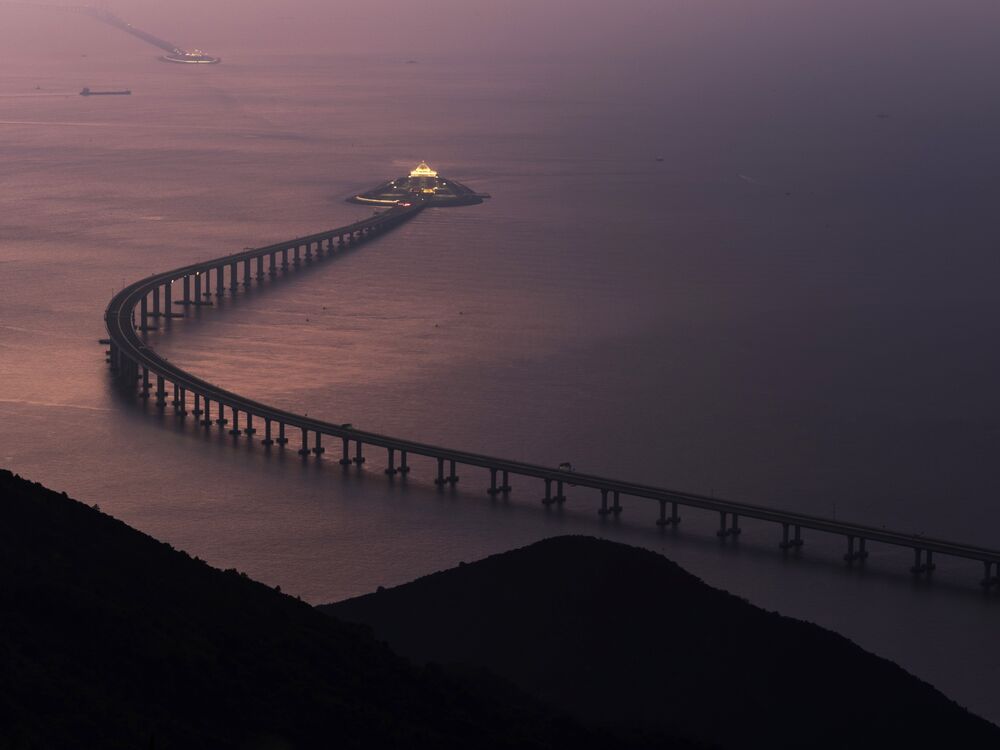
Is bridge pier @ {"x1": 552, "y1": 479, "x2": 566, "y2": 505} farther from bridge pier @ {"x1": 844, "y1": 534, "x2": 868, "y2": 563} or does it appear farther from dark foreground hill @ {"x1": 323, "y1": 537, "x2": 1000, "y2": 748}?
dark foreground hill @ {"x1": 323, "y1": 537, "x2": 1000, "y2": 748}

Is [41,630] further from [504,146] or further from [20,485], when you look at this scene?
[504,146]

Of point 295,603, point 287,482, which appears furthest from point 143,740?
point 287,482

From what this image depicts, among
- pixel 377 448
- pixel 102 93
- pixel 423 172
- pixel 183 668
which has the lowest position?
pixel 377 448

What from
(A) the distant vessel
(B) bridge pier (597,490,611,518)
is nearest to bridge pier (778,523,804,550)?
(B) bridge pier (597,490,611,518)

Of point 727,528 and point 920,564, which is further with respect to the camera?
point 727,528

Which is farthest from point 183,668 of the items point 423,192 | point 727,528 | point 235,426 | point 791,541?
point 423,192

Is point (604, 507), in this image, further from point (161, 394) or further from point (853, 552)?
point (161, 394)
